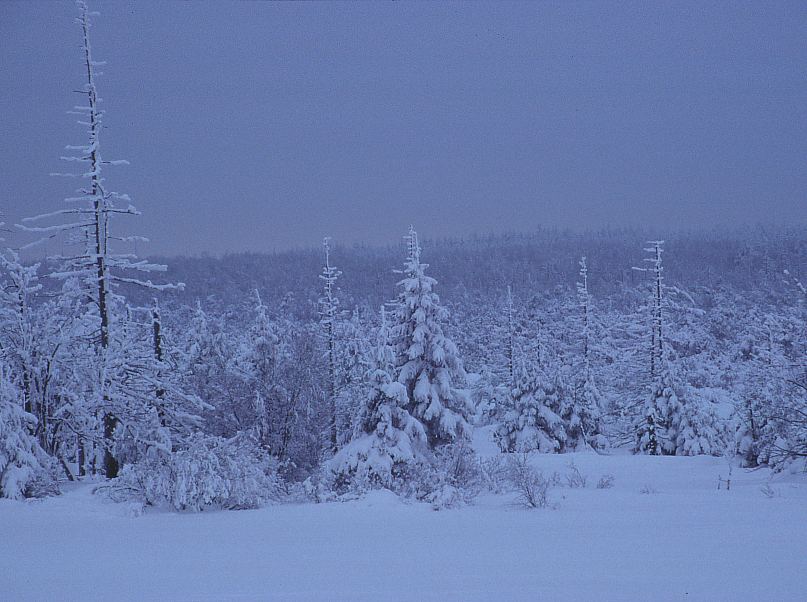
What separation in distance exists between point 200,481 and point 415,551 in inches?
179

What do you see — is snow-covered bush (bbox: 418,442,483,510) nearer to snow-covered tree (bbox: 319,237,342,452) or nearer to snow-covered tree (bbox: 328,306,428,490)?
snow-covered tree (bbox: 328,306,428,490)

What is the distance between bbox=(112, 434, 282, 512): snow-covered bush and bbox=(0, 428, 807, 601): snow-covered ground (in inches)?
13.8

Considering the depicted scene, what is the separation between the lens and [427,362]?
17.0 m

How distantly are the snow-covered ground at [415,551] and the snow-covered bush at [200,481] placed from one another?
1.15 feet

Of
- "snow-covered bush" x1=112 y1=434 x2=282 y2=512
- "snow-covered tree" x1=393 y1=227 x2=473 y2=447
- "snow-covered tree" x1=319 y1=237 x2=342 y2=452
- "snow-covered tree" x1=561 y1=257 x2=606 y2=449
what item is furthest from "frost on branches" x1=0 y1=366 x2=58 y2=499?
"snow-covered tree" x1=561 y1=257 x2=606 y2=449

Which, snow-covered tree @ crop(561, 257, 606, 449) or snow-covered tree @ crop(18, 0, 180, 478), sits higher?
snow-covered tree @ crop(18, 0, 180, 478)

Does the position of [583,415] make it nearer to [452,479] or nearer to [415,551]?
[452,479]

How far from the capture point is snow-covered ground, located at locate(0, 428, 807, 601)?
5.90 m

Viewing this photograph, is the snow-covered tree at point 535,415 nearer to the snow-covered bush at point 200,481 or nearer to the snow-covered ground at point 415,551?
the snow-covered ground at point 415,551

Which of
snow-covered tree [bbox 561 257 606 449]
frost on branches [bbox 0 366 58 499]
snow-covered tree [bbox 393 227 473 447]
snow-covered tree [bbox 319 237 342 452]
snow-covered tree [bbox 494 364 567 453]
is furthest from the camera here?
snow-covered tree [bbox 561 257 606 449]

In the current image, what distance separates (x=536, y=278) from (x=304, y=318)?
76.3 meters

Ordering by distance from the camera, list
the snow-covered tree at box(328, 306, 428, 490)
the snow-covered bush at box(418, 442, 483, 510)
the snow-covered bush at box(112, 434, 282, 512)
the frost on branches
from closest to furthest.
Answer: the snow-covered bush at box(112, 434, 282, 512), the snow-covered bush at box(418, 442, 483, 510), the frost on branches, the snow-covered tree at box(328, 306, 428, 490)

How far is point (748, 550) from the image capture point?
22.5 feet

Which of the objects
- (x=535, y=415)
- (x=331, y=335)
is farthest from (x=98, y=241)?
(x=535, y=415)
